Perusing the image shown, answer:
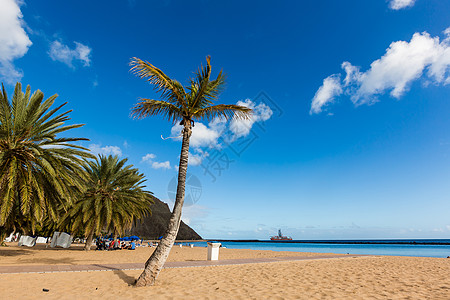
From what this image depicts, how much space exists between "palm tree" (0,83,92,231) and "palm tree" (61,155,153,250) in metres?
9.41

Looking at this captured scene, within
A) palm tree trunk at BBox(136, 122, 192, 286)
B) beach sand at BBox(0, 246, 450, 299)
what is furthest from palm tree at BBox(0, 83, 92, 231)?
palm tree trunk at BBox(136, 122, 192, 286)

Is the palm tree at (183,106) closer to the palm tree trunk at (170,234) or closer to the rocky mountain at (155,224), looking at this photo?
the palm tree trunk at (170,234)

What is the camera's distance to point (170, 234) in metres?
8.34

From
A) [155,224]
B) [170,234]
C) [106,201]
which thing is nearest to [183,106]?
[170,234]

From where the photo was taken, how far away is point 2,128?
12.4 metres

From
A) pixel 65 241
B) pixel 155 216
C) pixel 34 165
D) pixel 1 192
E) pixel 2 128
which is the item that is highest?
pixel 155 216

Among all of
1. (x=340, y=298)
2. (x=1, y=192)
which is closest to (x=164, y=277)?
(x=340, y=298)

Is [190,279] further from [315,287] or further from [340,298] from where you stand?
[340,298]

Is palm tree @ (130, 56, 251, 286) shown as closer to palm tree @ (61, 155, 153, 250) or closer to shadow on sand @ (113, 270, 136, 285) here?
shadow on sand @ (113, 270, 136, 285)

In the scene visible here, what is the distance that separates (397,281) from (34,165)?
17.4m

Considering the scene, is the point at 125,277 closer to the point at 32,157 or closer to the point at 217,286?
the point at 217,286

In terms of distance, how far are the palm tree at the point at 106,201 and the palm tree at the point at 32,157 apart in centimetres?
941

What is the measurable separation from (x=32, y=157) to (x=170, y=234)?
374 inches

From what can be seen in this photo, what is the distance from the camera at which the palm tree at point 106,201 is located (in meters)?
23.2
